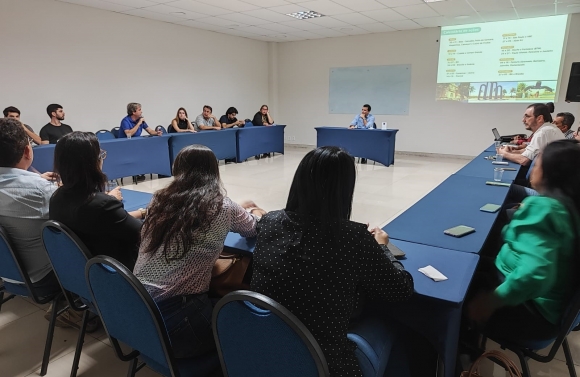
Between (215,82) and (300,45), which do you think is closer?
(215,82)

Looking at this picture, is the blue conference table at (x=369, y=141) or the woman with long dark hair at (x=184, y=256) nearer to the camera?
the woman with long dark hair at (x=184, y=256)

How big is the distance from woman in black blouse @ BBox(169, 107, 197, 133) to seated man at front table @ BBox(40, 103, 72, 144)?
5.98 ft

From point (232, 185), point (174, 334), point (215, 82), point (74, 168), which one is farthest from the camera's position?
point (215, 82)

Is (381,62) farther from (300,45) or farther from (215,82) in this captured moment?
(215,82)

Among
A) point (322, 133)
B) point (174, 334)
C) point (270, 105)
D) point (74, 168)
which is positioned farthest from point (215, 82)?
point (174, 334)

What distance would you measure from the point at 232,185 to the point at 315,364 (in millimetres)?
4903

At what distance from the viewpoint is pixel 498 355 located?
148 cm

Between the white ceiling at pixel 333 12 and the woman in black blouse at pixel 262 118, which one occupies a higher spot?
the white ceiling at pixel 333 12

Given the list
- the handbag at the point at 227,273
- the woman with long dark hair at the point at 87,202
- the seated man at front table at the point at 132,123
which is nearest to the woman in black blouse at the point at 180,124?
Answer: the seated man at front table at the point at 132,123

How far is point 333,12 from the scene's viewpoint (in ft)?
21.9

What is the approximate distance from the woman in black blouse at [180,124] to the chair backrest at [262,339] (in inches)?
250

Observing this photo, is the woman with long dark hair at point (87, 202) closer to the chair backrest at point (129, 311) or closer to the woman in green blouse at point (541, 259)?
the chair backrest at point (129, 311)

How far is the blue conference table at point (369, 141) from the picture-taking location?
712cm

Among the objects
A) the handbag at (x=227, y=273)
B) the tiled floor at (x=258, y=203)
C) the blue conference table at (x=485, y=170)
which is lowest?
the tiled floor at (x=258, y=203)
